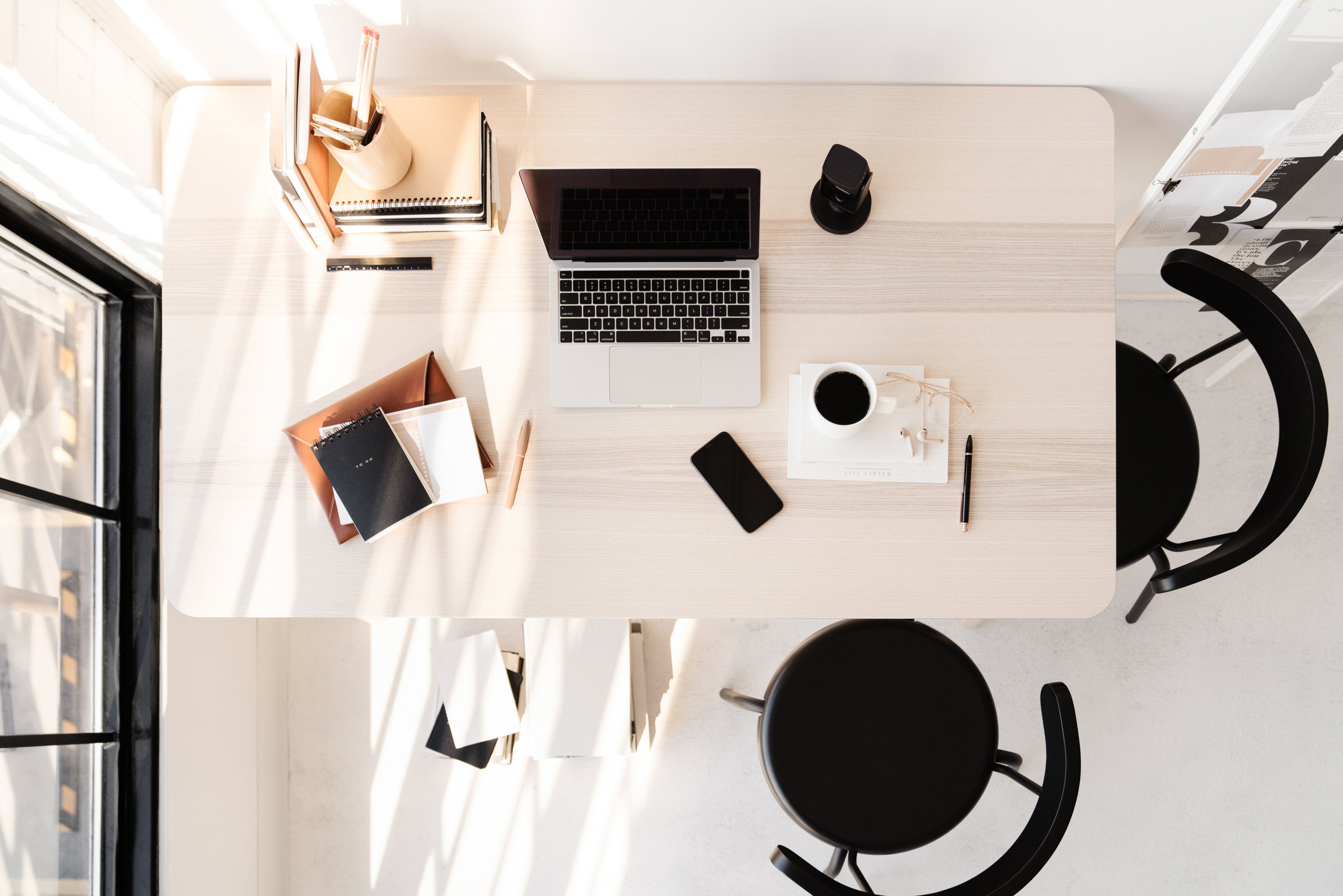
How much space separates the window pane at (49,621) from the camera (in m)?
1.31

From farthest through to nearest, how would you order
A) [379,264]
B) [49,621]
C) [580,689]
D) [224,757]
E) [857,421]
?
[580,689], [224,757], [49,621], [379,264], [857,421]

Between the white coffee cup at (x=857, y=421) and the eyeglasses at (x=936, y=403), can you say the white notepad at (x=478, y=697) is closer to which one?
the white coffee cup at (x=857, y=421)

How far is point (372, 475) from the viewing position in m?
1.21

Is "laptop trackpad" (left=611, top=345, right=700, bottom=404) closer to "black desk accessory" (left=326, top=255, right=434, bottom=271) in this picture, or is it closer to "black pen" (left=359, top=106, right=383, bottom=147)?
"black desk accessory" (left=326, top=255, right=434, bottom=271)

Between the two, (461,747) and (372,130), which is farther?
(461,747)

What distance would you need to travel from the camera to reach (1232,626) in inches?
78.7

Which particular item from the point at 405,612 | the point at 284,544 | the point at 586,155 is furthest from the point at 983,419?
the point at 284,544

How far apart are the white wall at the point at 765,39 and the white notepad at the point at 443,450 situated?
2.08 feet

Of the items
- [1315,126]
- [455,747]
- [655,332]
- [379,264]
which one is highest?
[1315,126]

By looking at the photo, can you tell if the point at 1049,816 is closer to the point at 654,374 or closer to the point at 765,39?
the point at 654,374

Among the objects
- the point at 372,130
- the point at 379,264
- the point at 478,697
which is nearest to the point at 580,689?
the point at 478,697

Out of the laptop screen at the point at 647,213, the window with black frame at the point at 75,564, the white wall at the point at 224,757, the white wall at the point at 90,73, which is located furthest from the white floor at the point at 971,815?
the white wall at the point at 90,73

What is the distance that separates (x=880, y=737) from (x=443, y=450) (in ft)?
3.28

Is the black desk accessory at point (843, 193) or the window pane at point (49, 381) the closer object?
the black desk accessory at point (843, 193)
